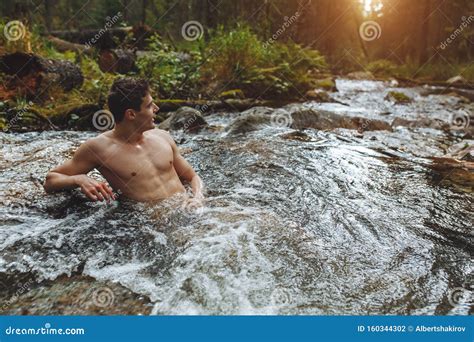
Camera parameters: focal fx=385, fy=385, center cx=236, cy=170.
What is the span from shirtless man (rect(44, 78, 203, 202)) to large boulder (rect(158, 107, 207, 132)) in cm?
294

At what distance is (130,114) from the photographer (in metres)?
3.08

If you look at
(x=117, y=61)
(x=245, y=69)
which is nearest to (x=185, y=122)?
(x=245, y=69)

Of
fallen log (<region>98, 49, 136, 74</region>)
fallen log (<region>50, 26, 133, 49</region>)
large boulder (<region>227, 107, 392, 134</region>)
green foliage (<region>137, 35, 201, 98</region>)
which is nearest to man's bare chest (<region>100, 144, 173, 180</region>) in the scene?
large boulder (<region>227, 107, 392, 134</region>)

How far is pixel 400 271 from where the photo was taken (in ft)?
7.64

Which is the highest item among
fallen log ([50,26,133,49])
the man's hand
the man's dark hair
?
fallen log ([50,26,133,49])

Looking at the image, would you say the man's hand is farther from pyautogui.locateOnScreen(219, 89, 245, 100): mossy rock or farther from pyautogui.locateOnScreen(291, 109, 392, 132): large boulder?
pyautogui.locateOnScreen(219, 89, 245, 100): mossy rock

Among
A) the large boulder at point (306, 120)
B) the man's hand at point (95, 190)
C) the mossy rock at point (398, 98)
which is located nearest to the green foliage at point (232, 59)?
the large boulder at point (306, 120)

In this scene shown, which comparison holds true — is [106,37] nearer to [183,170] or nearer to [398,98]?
[398,98]

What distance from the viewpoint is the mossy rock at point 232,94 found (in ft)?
28.1

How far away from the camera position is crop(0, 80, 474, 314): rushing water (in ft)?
6.88

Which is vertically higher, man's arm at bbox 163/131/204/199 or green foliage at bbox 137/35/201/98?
green foliage at bbox 137/35/201/98

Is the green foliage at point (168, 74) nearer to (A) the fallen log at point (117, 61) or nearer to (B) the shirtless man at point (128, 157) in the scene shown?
(A) the fallen log at point (117, 61)

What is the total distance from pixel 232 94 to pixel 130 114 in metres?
5.78

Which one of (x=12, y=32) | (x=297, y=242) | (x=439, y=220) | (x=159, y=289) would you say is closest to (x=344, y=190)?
(x=439, y=220)
